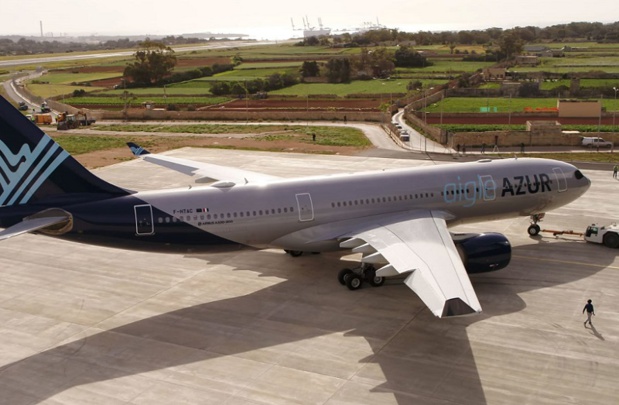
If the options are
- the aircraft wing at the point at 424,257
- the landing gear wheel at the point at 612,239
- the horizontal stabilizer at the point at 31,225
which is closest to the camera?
the aircraft wing at the point at 424,257

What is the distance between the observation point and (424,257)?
97.5ft

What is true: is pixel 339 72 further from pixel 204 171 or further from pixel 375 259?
pixel 375 259

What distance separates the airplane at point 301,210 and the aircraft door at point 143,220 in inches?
2.0

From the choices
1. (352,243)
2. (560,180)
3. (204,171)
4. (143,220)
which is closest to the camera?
(143,220)

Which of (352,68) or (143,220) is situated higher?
(352,68)

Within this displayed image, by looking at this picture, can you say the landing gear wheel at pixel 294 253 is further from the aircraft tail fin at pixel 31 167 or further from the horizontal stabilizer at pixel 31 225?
the horizontal stabilizer at pixel 31 225

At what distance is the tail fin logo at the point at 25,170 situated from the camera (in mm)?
31595

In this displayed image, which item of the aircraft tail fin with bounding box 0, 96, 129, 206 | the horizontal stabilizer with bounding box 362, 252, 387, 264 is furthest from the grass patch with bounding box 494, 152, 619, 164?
the aircraft tail fin with bounding box 0, 96, 129, 206

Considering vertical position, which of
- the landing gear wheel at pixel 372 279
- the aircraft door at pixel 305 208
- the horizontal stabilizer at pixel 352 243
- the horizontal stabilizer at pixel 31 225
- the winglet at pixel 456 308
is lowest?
the landing gear wheel at pixel 372 279

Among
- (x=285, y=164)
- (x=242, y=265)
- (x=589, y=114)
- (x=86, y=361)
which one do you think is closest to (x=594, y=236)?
(x=242, y=265)

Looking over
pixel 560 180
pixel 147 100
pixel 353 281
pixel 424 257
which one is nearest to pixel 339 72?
pixel 147 100

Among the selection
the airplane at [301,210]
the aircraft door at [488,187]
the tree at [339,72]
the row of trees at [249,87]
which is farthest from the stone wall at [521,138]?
the tree at [339,72]

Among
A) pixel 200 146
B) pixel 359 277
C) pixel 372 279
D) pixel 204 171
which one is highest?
pixel 204 171

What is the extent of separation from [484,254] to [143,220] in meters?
17.9
